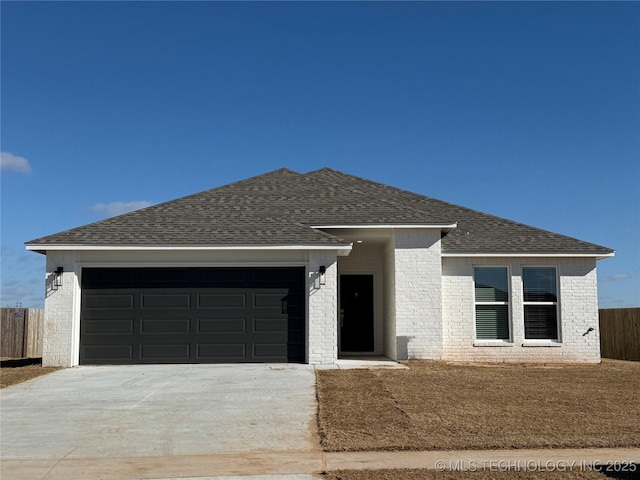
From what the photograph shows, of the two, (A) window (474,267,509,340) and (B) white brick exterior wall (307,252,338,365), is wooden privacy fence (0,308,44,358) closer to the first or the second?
(B) white brick exterior wall (307,252,338,365)

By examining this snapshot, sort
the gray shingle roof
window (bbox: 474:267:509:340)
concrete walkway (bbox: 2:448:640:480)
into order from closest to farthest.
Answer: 1. concrete walkway (bbox: 2:448:640:480)
2. the gray shingle roof
3. window (bbox: 474:267:509:340)

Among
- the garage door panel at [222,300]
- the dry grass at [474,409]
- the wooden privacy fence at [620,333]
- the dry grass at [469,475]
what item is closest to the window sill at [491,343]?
the dry grass at [474,409]

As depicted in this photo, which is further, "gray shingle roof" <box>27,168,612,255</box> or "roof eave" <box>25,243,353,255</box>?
"gray shingle roof" <box>27,168,612,255</box>

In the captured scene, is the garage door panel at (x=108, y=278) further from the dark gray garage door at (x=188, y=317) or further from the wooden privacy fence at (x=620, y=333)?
the wooden privacy fence at (x=620, y=333)

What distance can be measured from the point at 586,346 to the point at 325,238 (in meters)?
7.78

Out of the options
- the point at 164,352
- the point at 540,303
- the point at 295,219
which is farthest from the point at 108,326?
the point at 540,303

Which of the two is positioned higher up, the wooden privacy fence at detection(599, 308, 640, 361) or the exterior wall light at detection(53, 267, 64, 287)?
the exterior wall light at detection(53, 267, 64, 287)

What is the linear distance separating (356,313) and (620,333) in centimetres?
985

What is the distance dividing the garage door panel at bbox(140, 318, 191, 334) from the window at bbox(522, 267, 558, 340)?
29.3ft

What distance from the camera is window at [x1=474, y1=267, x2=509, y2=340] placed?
16.6m

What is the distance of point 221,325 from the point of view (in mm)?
14594

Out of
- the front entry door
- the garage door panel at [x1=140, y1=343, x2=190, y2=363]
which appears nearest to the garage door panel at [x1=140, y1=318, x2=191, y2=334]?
the garage door panel at [x1=140, y1=343, x2=190, y2=363]

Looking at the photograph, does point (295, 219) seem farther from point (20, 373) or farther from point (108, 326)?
point (20, 373)

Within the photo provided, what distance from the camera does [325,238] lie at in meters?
14.7
